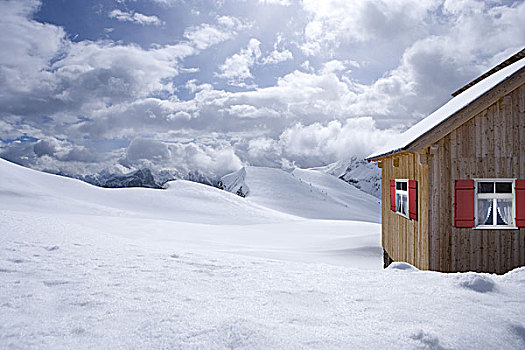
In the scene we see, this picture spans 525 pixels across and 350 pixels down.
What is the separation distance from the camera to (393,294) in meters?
4.34

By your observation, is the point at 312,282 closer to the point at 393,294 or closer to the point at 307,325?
the point at 393,294

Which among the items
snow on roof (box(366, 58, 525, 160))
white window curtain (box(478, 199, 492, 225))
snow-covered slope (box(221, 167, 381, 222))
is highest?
snow on roof (box(366, 58, 525, 160))

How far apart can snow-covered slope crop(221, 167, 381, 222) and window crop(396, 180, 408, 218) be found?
1495 inches

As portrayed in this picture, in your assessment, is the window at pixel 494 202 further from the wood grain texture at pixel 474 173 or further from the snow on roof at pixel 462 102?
the snow on roof at pixel 462 102

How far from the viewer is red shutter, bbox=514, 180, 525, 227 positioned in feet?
25.8

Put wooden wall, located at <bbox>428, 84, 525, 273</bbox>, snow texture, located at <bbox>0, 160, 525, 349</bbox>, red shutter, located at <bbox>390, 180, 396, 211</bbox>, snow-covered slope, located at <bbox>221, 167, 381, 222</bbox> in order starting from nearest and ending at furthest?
snow texture, located at <bbox>0, 160, 525, 349</bbox> < wooden wall, located at <bbox>428, 84, 525, 273</bbox> < red shutter, located at <bbox>390, 180, 396, 211</bbox> < snow-covered slope, located at <bbox>221, 167, 381, 222</bbox>

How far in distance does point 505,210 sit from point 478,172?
1135 millimetres

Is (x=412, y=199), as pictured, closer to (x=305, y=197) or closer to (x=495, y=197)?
(x=495, y=197)

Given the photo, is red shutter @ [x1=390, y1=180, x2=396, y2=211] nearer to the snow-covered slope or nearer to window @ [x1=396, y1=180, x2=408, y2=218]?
window @ [x1=396, y1=180, x2=408, y2=218]

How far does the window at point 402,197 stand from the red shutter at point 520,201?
254 centimetres

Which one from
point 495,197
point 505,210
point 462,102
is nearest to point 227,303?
point 495,197

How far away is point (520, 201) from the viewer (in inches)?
312

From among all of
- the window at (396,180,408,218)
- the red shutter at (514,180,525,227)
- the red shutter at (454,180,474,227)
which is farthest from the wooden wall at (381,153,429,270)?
the red shutter at (514,180,525,227)

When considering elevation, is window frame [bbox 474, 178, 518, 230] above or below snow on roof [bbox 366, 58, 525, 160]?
below
